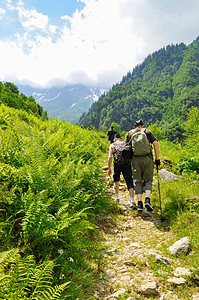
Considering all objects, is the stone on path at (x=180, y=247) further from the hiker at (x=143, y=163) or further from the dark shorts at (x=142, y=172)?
the dark shorts at (x=142, y=172)

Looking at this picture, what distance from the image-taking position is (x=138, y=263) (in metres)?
3.25

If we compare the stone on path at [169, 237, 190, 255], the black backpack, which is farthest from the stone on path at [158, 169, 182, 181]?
the stone on path at [169, 237, 190, 255]

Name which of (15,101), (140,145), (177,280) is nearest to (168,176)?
(140,145)

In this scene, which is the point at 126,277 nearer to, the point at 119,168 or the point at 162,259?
the point at 162,259

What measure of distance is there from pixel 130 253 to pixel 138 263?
1.29 feet

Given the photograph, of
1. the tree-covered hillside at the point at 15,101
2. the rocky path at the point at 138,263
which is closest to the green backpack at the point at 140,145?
the rocky path at the point at 138,263

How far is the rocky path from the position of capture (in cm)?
263

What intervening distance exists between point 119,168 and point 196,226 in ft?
9.88

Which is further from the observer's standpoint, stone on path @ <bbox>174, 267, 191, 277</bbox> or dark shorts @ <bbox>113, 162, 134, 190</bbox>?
dark shorts @ <bbox>113, 162, 134, 190</bbox>

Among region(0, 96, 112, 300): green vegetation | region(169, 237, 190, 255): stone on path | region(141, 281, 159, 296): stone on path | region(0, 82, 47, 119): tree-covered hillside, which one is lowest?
region(141, 281, 159, 296): stone on path

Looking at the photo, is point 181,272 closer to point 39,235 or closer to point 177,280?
point 177,280

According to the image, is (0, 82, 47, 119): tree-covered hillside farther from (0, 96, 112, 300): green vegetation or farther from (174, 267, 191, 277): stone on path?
(174, 267, 191, 277): stone on path

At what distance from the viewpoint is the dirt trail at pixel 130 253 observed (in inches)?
106

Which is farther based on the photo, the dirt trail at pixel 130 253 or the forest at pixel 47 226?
the dirt trail at pixel 130 253
